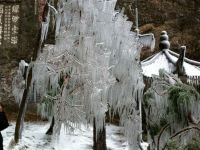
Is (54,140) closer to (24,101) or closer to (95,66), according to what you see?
(24,101)

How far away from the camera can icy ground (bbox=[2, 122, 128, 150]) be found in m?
10.6

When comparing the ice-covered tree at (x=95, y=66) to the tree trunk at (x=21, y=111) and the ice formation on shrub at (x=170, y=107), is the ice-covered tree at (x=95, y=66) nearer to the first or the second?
the tree trunk at (x=21, y=111)

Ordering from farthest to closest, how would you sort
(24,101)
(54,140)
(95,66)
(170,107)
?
(54,140)
(24,101)
(95,66)
(170,107)

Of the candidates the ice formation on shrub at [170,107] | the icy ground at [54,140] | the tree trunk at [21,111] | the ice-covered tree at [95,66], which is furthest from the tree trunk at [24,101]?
the ice formation on shrub at [170,107]

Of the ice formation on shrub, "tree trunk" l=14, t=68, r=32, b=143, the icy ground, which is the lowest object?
the icy ground

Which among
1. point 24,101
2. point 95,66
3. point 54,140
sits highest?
point 95,66

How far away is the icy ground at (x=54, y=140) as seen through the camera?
1063cm

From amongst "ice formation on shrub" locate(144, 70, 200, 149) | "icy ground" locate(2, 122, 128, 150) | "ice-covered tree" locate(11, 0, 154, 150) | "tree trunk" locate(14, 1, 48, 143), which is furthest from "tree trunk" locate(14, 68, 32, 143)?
"ice formation on shrub" locate(144, 70, 200, 149)

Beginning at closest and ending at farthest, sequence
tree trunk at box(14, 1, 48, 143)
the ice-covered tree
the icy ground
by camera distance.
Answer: the ice-covered tree, tree trunk at box(14, 1, 48, 143), the icy ground

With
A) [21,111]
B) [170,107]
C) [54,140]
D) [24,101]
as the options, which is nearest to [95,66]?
[170,107]

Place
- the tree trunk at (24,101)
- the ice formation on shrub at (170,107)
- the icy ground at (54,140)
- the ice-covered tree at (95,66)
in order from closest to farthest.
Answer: the ice formation on shrub at (170,107), the ice-covered tree at (95,66), the tree trunk at (24,101), the icy ground at (54,140)

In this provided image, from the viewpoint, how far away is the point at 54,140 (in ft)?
36.0

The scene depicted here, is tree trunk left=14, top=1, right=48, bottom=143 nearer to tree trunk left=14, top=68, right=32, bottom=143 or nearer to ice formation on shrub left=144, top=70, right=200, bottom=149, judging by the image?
tree trunk left=14, top=68, right=32, bottom=143

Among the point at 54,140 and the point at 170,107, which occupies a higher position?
the point at 170,107
